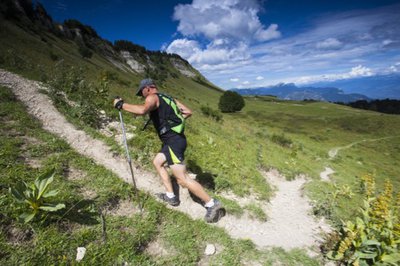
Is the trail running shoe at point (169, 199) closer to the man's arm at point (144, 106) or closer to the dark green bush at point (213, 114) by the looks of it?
the man's arm at point (144, 106)

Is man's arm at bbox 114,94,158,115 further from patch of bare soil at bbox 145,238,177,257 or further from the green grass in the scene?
patch of bare soil at bbox 145,238,177,257

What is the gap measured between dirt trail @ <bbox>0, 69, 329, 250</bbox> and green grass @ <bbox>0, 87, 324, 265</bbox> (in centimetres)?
58

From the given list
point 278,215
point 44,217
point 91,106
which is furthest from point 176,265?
point 91,106

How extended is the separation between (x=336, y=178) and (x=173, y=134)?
19.7m

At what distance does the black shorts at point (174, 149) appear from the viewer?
6402 millimetres

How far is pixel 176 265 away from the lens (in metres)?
5.38

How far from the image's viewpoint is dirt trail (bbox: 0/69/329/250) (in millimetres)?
7484

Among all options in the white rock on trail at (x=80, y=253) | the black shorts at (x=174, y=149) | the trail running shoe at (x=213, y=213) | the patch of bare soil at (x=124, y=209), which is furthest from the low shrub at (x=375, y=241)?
the white rock on trail at (x=80, y=253)

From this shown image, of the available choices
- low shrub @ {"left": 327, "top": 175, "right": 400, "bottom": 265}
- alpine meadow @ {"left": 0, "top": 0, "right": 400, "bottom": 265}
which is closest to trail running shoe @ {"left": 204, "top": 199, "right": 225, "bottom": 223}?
alpine meadow @ {"left": 0, "top": 0, "right": 400, "bottom": 265}

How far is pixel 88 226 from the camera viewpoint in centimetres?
546

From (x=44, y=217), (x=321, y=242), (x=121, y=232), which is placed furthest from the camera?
(x=321, y=242)

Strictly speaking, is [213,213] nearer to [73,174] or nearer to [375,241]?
[375,241]

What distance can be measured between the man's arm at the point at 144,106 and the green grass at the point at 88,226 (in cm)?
273

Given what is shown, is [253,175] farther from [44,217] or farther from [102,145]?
[44,217]
